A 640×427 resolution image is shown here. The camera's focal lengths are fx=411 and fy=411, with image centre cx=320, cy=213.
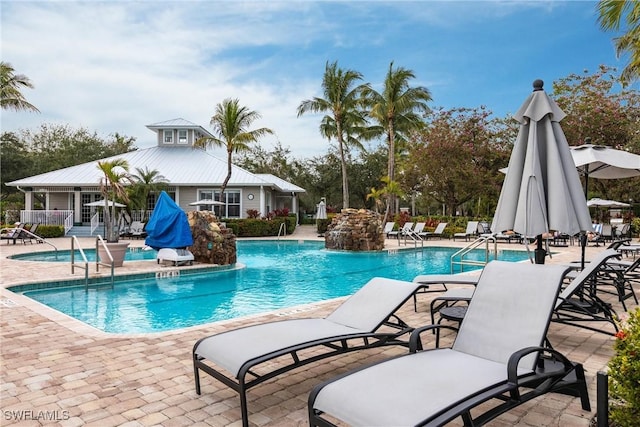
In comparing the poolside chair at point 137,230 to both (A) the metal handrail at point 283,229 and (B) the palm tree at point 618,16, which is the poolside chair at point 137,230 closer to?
(A) the metal handrail at point 283,229

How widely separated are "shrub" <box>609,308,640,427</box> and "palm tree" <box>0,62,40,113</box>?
23692mm

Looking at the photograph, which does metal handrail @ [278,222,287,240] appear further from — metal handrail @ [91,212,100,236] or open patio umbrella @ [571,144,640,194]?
open patio umbrella @ [571,144,640,194]

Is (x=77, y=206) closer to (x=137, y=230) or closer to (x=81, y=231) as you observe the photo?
(x=81, y=231)

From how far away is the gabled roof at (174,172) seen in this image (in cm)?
2437

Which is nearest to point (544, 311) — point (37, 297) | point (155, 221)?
point (37, 297)

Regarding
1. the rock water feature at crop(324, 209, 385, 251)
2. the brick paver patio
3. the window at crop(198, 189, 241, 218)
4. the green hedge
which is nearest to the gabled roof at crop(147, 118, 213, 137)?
the window at crop(198, 189, 241, 218)

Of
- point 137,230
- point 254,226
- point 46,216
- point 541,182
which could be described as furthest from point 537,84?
point 46,216

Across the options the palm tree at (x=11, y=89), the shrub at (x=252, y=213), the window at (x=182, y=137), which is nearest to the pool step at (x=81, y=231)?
the palm tree at (x=11, y=89)

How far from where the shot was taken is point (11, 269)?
10.2 meters

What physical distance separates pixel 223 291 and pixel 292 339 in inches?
258

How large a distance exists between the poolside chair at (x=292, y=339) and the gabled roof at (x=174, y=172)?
2121 centimetres

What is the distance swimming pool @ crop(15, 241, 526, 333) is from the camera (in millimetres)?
7035

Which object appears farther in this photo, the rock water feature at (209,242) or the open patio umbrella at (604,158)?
the rock water feature at (209,242)

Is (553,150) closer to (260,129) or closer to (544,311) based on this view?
(544,311)
